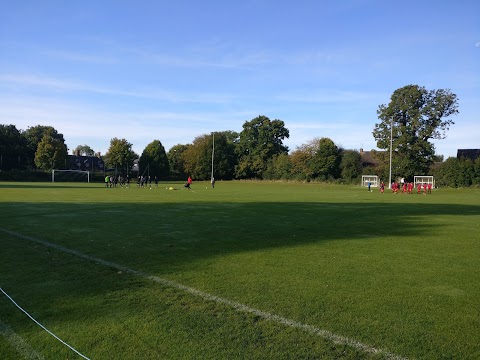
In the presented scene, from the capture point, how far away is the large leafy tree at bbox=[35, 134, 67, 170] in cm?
8750

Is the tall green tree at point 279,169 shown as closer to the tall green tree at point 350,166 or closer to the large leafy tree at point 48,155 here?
the tall green tree at point 350,166

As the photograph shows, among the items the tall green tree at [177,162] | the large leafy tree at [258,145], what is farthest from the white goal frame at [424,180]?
the tall green tree at [177,162]

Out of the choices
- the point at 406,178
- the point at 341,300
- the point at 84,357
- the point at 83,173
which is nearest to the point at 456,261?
the point at 341,300

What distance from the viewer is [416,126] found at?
235 feet

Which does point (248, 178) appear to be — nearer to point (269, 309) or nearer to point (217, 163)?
point (217, 163)

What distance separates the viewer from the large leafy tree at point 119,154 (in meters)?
91.9

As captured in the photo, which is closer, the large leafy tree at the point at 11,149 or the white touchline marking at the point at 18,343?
the white touchline marking at the point at 18,343

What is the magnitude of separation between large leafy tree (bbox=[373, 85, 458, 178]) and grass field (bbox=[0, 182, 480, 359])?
64009mm

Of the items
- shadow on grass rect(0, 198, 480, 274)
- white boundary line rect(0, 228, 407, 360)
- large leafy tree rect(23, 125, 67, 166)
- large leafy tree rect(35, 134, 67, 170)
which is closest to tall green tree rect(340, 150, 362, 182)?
shadow on grass rect(0, 198, 480, 274)

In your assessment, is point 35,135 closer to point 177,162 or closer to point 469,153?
point 177,162

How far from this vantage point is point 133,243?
10016 millimetres

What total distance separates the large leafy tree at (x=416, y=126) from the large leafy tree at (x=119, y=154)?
58.2 m

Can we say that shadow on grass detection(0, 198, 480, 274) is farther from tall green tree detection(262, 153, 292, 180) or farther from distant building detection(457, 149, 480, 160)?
distant building detection(457, 149, 480, 160)

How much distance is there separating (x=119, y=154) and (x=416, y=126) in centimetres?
6505
